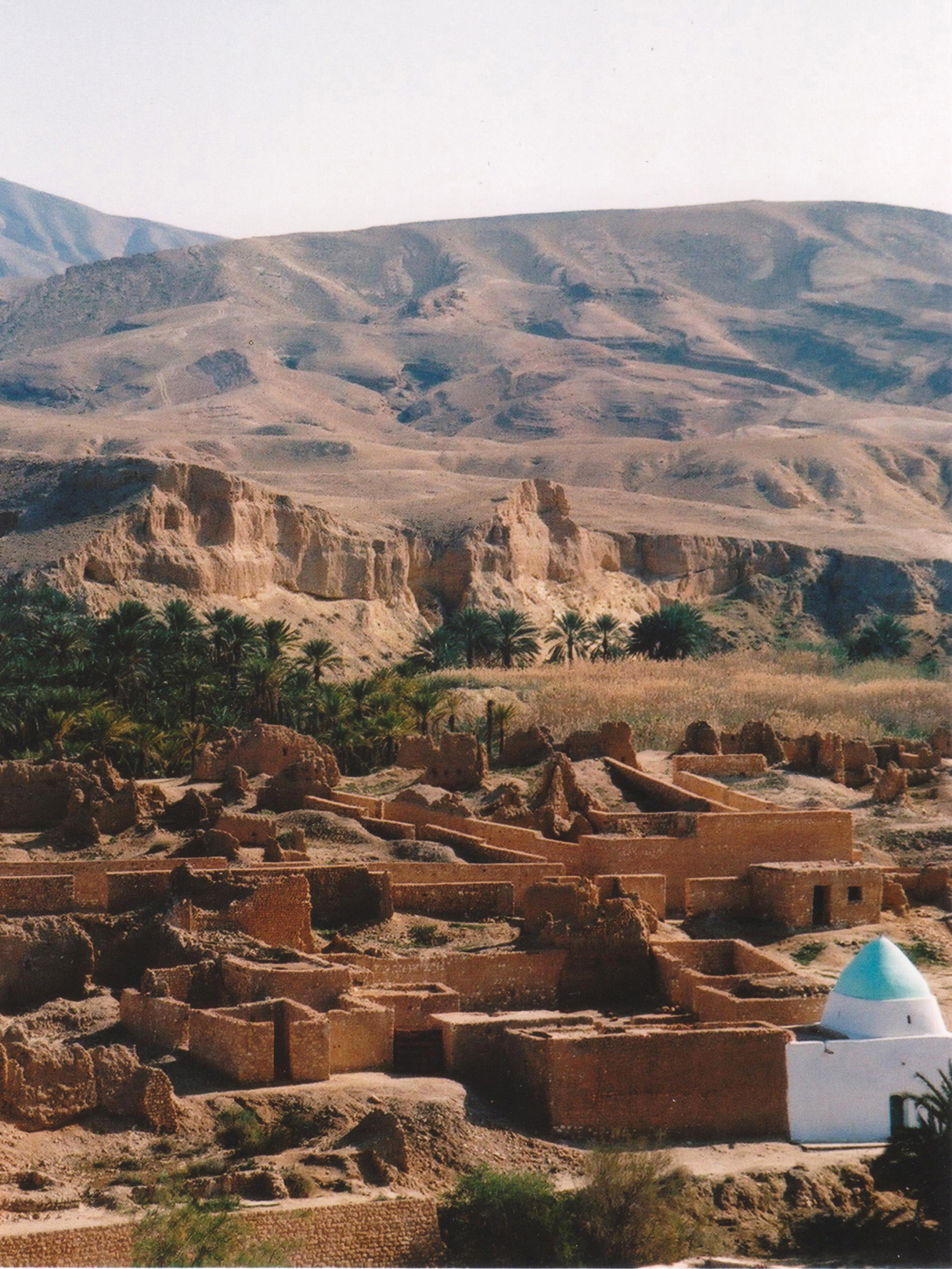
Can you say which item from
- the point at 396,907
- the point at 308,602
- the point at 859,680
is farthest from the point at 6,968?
the point at 308,602

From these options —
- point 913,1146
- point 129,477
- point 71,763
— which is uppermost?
point 129,477

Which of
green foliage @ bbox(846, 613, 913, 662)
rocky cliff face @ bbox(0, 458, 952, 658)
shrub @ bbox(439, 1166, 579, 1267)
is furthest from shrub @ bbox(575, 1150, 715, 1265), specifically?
green foliage @ bbox(846, 613, 913, 662)

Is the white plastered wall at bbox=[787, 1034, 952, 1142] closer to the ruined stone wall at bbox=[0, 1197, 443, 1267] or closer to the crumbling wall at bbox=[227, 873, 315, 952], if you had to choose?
the ruined stone wall at bbox=[0, 1197, 443, 1267]

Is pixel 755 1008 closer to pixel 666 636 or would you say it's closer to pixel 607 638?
pixel 666 636

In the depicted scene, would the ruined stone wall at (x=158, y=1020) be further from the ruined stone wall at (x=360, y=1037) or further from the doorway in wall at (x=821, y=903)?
the doorway in wall at (x=821, y=903)

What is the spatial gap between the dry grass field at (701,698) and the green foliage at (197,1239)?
35.8m

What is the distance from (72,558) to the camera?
8188 cm

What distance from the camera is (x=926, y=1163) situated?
2372 cm

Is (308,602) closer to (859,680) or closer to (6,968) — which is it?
(859,680)

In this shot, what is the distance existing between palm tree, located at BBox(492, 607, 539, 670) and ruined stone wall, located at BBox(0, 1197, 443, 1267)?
57.7m

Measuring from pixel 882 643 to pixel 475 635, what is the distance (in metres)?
20.6

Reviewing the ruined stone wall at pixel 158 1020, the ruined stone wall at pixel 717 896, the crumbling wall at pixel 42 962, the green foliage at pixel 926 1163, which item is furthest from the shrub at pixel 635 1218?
the ruined stone wall at pixel 717 896

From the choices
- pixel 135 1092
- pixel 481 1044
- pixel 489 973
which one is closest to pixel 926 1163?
pixel 481 1044

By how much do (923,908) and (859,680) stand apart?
4060 centimetres
